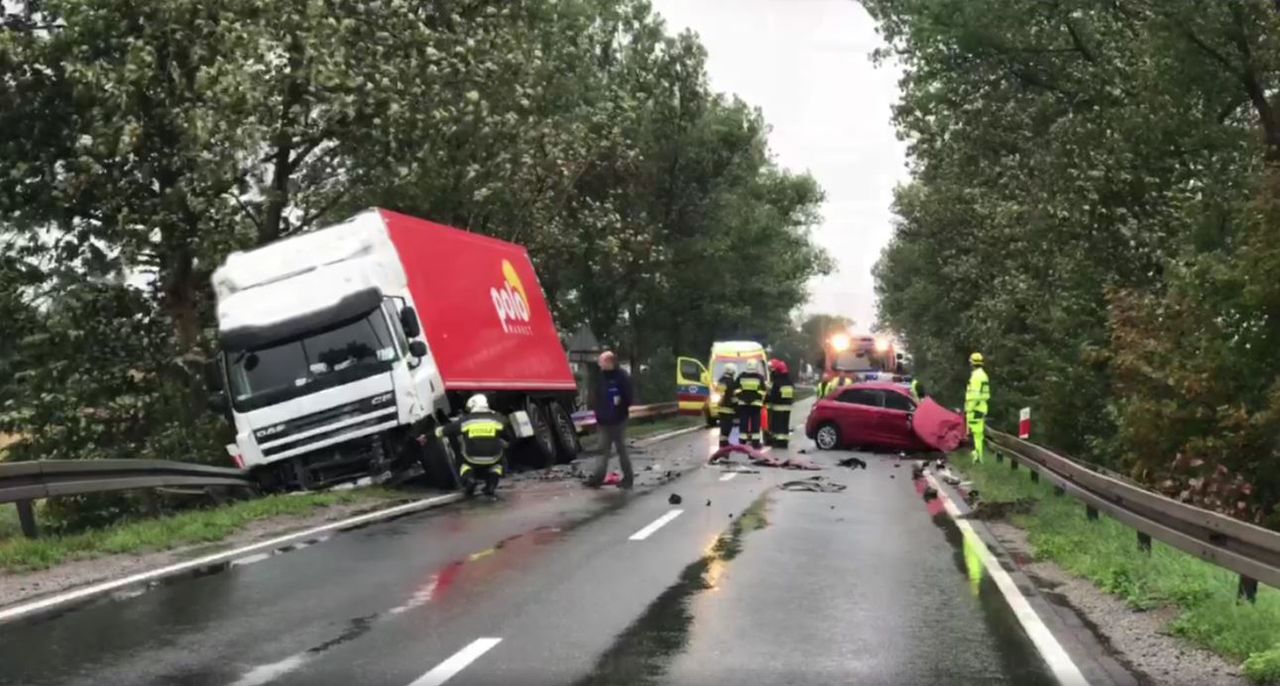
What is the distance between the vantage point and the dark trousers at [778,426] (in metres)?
27.3

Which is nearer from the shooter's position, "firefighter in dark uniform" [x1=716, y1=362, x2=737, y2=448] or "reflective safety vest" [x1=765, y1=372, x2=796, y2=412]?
"firefighter in dark uniform" [x1=716, y1=362, x2=737, y2=448]

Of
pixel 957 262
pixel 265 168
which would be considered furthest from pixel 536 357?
pixel 957 262

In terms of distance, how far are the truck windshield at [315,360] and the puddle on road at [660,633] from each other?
24.1ft

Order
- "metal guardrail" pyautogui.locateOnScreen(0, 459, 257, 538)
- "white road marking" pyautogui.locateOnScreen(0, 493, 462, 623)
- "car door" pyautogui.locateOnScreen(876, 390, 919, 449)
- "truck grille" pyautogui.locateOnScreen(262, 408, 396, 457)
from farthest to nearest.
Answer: "car door" pyautogui.locateOnScreen(876, 390, 919, 449)
"truck grille" pyautogui.locateOnScreen(262, 408, 396, 457)
"metal guardrail" pyautogui.locateOnScreen(0, 459, 257, 538)
"white road marking" pyautogui.locateOnScreen(0, 493, 462, 623)

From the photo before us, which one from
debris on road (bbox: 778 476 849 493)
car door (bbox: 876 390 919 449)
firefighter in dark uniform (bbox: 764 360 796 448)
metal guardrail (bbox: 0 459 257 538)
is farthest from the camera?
car door (bbox: 876 390 919 449)

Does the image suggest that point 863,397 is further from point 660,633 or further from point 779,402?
point 660,633

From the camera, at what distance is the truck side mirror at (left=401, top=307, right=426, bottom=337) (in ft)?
60.1

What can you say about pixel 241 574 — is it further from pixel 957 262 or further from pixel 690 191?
pixel 690 191

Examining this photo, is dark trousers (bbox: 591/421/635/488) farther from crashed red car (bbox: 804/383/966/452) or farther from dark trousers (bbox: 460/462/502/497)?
crashed red car (bbox: 804/383/966/452)

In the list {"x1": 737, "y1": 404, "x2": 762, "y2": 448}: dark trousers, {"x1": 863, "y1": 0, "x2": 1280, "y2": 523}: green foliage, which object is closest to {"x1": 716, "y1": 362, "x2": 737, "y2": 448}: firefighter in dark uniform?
{"x1": 737, "y1": 404, "x2": 762, "y2": 448}: dark trousers

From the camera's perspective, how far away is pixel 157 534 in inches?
501

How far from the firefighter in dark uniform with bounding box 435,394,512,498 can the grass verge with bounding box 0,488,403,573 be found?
1484 millimetres

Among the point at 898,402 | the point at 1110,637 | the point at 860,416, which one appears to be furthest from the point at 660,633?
the point at 860,416

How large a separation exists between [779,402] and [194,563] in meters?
17.2
